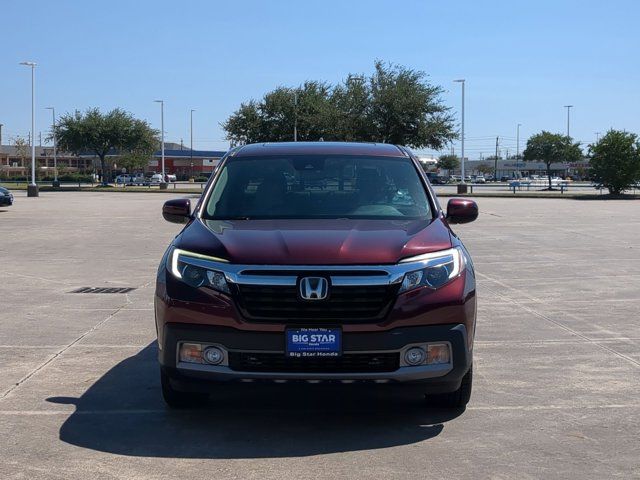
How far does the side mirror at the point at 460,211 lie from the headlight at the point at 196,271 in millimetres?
2199

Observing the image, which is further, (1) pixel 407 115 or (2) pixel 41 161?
(2) pixel 41 161

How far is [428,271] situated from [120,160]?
359 feet

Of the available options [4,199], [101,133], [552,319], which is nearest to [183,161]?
[101,133]

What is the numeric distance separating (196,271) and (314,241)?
2.38 ft

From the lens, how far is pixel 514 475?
14.7 ft

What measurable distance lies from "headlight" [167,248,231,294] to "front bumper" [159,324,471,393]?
0.25 meters

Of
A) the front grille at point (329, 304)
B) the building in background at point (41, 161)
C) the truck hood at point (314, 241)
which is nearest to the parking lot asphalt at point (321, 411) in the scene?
the front grille at point (329, 304)

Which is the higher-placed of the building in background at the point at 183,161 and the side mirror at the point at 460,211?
the building in background at the point at 183,161

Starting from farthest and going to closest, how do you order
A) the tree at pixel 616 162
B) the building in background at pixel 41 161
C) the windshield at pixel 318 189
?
the building in background at pixel 41 161
the tree at pixel 616 162
the windshield at pixel 318 189

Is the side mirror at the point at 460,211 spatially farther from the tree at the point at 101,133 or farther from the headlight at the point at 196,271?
the tree at the point at 101,133

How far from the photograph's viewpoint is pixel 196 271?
5039 millimetres

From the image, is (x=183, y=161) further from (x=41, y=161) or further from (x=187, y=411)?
(x=187, y=411)

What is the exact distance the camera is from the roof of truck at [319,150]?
21.8ft

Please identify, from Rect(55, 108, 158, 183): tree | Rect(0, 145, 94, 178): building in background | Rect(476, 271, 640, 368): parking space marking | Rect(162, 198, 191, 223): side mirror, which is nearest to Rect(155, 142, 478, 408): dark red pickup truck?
Rect(162, 198, 191, 223): side mirror
